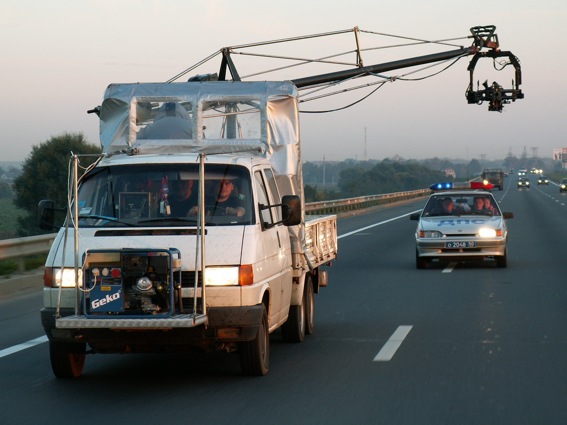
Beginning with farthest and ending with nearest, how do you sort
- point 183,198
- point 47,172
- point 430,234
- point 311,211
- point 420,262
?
point 47,172, point 311,211, point 420,262, point 430,234, point 183,198

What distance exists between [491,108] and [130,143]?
18.6m

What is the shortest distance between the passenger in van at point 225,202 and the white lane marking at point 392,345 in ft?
6.65

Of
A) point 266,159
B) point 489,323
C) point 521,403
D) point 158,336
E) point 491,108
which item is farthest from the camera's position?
point 491,108

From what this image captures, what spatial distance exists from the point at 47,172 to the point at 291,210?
72.1m

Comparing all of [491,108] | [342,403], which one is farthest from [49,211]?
[491,108]

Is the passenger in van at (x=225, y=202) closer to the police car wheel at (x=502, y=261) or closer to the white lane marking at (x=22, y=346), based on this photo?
the white lane marking at (x=22, y=346)

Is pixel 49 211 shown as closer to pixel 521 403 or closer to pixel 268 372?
pixel 268 372

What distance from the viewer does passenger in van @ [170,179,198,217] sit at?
31.0 ft

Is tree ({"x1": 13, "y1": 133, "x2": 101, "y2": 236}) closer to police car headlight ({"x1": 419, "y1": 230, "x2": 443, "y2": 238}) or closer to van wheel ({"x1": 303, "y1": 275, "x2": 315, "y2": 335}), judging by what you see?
police car headlight ({"x1": 419, "y1": 230, "x2": 443, "y2": 238})

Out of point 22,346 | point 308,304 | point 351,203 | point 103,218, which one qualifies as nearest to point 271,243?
point 103,218

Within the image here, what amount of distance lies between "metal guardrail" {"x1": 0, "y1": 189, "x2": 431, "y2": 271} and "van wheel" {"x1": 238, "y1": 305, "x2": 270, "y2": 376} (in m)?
8.85

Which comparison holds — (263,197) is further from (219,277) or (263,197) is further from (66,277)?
(66,277)

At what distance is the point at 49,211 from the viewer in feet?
31.3

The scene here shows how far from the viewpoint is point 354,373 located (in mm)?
9531
